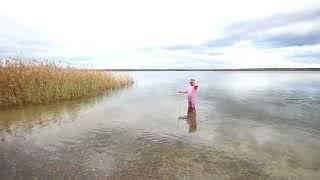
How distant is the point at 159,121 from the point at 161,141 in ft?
11.2

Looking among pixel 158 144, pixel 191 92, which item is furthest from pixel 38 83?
pixel 158 144

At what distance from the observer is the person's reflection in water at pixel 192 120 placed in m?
12.2

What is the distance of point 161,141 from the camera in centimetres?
1023

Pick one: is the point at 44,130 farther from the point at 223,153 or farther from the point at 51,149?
the point at 223,153

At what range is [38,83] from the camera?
19.0 metres

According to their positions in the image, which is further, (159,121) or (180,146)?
(159,121)

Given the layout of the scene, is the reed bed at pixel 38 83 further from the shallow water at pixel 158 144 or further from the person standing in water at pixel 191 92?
the person standing in water at pixel 191 92

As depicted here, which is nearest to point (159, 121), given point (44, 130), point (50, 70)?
point (44, 130)

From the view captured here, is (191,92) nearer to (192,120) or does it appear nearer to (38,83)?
(192,120)

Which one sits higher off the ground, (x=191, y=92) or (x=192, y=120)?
(x=191, y=92)

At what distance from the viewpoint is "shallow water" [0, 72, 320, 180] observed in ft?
24.6

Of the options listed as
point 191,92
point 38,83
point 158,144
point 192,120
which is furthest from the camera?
point 38,83

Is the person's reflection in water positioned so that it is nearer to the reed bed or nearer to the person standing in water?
the person standing in water

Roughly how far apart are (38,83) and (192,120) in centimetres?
981
